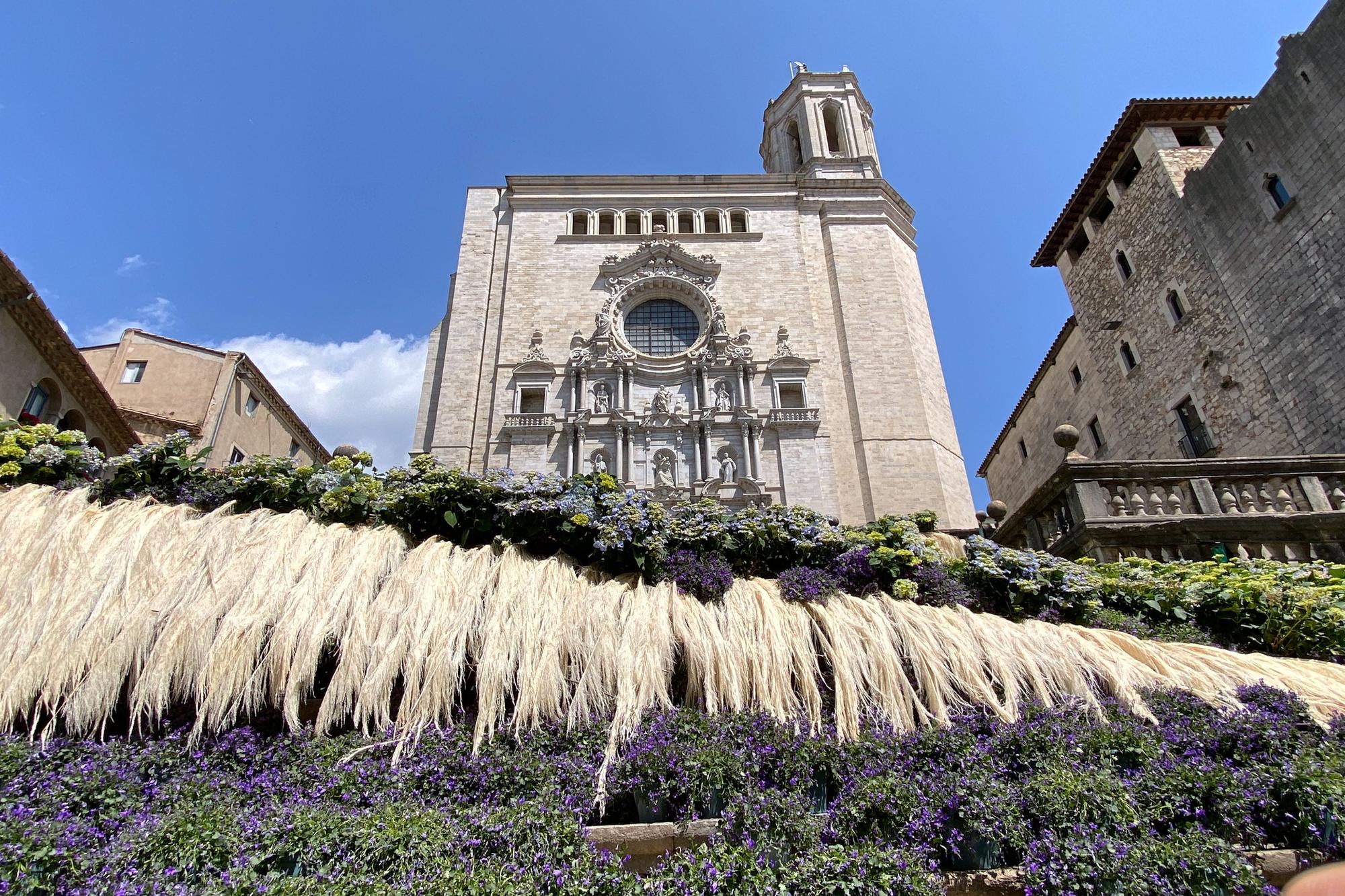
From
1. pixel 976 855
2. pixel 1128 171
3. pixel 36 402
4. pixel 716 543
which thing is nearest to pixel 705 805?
pixel 976 855

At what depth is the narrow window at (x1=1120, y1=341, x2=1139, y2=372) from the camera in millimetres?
20656

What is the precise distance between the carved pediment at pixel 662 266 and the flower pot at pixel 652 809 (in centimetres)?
2176

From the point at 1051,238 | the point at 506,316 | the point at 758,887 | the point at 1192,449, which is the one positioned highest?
the point at 1051,238

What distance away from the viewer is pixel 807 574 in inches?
222

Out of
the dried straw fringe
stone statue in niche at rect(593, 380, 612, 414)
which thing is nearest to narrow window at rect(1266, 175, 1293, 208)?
the dried straw fringe

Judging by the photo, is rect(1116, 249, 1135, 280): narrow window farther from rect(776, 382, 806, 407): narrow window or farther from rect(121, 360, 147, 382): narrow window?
rect(121, 360, 147, 382): narrow window

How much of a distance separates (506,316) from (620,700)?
2074 cm

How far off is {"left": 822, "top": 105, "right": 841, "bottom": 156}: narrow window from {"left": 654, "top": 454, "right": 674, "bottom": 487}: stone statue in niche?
18086 mm

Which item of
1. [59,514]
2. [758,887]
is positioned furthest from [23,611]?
[758,887]

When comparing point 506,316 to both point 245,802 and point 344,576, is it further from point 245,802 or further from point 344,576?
point 245,802

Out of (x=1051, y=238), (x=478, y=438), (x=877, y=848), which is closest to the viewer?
(x=877, y=848)

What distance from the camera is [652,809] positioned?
139 inches

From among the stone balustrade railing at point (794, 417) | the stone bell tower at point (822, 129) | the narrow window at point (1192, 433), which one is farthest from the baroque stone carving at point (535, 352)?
the narrow window at point (1192, 433)

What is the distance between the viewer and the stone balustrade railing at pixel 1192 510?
7996 mm
